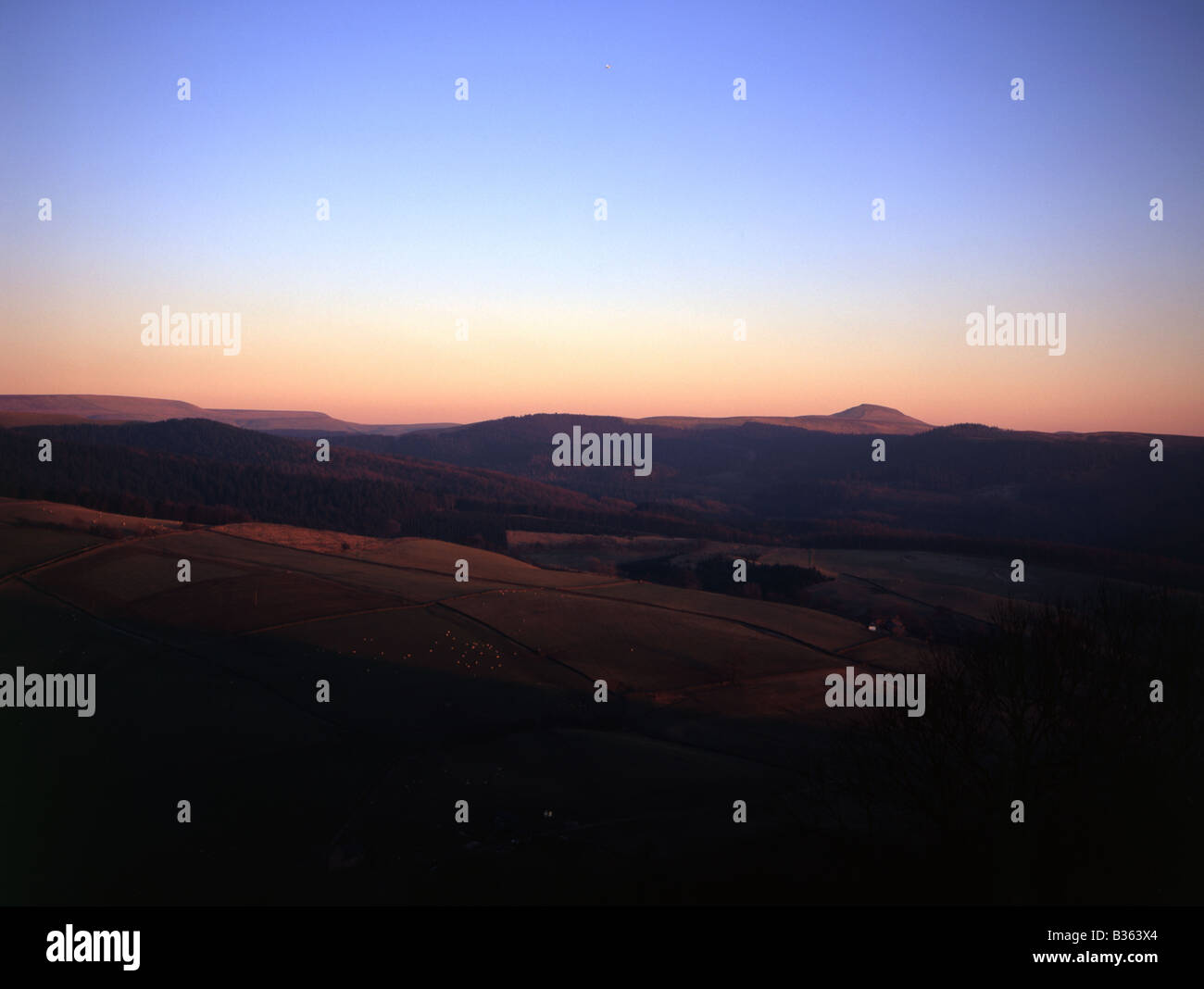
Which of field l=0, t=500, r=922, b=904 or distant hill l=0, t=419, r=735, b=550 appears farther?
distant hill l=0, t=419, r=735, b=550

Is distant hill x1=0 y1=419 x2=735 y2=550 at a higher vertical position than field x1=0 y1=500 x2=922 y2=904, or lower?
higher

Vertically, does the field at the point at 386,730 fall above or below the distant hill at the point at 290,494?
below

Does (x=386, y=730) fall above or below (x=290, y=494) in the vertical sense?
below

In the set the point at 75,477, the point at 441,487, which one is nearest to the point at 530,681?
the point at 75,477

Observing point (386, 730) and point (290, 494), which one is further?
point (290, 494)

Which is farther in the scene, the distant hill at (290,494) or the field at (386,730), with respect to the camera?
the distant hill at (290,494)

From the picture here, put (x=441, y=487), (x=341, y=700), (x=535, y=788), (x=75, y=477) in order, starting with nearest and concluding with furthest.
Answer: (x=535, y=788) → (x=341, y=700) → (x=75, y=477) → (x=441, y=487)
